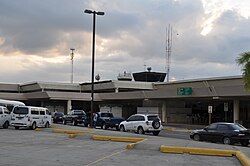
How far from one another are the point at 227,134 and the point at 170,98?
31.0 metres

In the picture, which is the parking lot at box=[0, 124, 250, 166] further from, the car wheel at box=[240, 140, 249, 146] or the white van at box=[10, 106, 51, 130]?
→ the white van at box=[10, 106, 51, 130]

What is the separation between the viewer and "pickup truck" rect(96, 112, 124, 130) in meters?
38.6

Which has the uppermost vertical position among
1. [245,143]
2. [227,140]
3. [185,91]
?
[185,91]

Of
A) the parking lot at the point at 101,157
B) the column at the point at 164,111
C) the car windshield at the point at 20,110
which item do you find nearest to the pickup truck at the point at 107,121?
the car windshield at the point at 20,110

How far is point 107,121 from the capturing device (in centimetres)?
3888

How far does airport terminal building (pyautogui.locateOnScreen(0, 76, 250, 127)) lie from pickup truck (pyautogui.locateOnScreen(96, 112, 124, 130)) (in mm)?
→ 10322

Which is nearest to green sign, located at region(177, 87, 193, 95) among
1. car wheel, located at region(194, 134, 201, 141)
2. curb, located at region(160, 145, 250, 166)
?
car wheel, located at region(194, 134, 201, 141)

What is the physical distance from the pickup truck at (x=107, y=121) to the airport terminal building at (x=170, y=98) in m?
10.3

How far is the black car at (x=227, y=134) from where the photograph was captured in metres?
24.9

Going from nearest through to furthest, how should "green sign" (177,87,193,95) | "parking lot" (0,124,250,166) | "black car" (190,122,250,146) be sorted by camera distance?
1. "parking lot" (0,124,250,166)
2. "black car" (190,122,250,146)
3. "green sign" (177,87,193,95)

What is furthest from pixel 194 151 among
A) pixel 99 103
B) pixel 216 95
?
pixel 99 103

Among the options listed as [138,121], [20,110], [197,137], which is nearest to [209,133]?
[197,137]

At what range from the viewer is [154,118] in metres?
32.5

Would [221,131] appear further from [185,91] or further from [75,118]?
[185,91]
